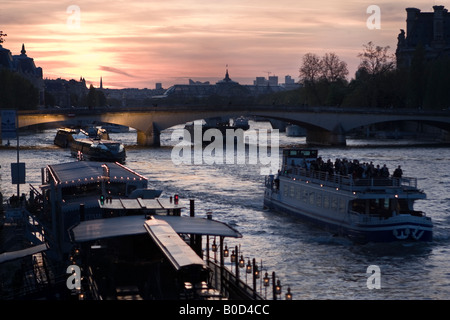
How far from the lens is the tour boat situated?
30.9 meters

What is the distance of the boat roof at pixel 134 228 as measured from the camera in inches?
751

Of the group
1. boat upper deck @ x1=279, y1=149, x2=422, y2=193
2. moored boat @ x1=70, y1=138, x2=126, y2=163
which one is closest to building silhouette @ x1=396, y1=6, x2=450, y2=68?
moored boat @ x1=70, y1=138, x2=126, y2=163

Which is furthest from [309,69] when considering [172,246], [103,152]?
[172,246]

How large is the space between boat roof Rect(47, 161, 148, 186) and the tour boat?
25.7ft

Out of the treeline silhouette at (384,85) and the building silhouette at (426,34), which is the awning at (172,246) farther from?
the building silhouette at (426,34)

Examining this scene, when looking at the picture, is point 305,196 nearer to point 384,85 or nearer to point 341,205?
point 341,205

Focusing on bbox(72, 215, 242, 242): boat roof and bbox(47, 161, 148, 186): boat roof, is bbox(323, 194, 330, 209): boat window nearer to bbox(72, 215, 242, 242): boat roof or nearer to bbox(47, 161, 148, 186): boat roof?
bbox(47, 161, 148, 186): boat roof

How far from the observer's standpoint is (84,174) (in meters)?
30.6

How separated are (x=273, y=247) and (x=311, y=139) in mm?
71877

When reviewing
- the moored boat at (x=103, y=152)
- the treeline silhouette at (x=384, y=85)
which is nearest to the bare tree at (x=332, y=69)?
the treeline silhouette at (x=384, y=85)

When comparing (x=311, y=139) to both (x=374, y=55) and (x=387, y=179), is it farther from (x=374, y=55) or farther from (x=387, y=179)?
(x=387, y=179)

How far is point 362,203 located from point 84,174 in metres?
10.5

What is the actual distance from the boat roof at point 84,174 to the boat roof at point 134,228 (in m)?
7.90
